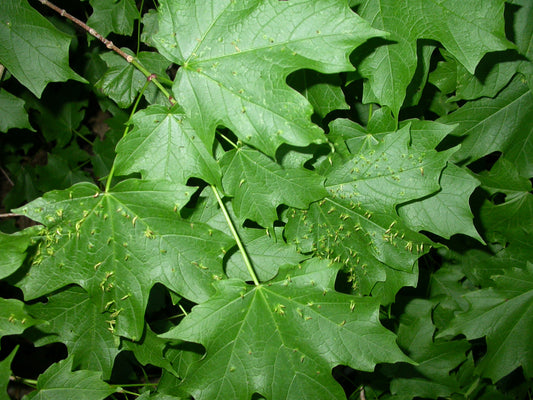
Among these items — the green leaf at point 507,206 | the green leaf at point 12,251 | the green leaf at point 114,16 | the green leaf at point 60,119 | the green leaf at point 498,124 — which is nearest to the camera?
the green leaf at point 12,251

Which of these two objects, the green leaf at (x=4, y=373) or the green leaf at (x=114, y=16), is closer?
the green leaf at (x=4, y=373)

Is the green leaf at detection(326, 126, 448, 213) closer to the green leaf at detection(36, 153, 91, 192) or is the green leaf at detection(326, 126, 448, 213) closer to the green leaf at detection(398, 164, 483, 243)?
the green leaf at detection(398, 164, 483, 243)

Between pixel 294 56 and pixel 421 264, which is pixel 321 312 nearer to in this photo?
pixel 294 56

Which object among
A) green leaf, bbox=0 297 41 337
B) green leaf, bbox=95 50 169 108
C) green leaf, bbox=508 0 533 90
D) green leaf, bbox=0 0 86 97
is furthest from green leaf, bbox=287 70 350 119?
green leaf, bbox=0 297 41 337

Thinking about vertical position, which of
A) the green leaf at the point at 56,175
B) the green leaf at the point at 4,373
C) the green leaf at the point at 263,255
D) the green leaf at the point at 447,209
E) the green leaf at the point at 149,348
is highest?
the green leaf at the point at 447,209

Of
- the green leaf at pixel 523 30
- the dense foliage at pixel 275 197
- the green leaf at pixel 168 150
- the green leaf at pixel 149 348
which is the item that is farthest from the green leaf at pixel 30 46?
the green leaf at pixel 523 30

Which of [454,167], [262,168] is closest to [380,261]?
[454,167]

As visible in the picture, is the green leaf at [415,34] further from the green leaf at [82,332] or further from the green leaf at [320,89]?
the green leaf at [82,332]
